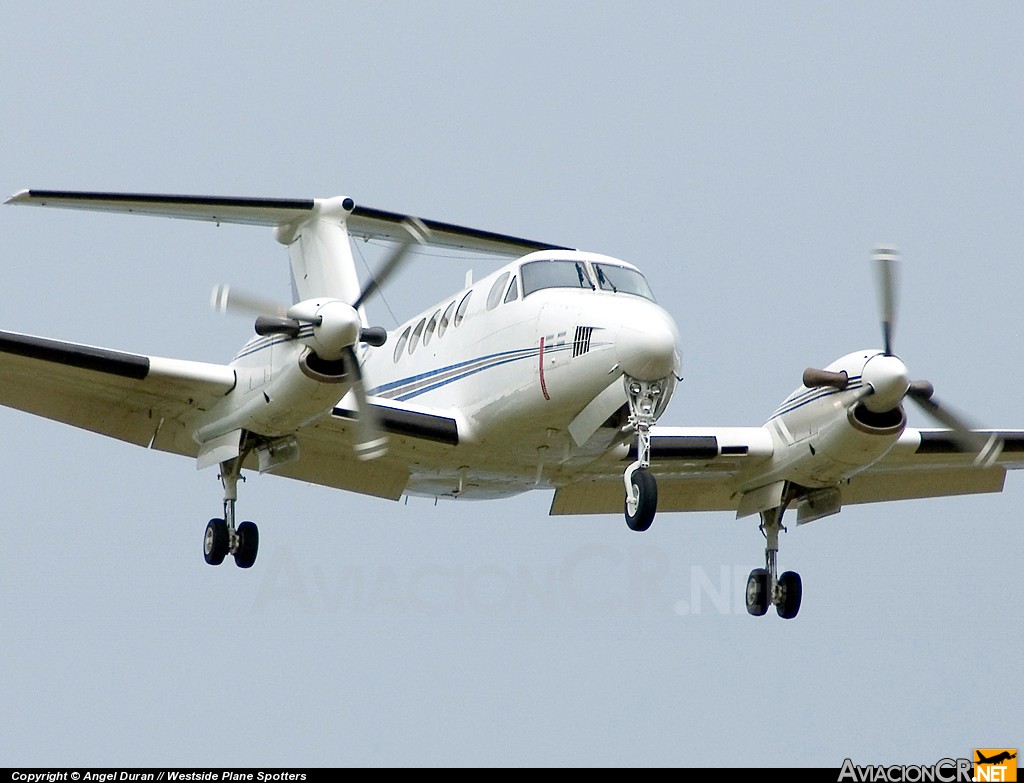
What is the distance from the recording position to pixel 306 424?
53.6ft

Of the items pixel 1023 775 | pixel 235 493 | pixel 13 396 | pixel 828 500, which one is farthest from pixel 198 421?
pixel 1023 775

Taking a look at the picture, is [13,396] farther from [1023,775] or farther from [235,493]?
[1023,775]

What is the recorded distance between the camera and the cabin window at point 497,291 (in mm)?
16688

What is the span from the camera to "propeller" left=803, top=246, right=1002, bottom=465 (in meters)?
16.6

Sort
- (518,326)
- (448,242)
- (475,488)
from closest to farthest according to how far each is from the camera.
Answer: (518,326) → (475,488) → (448,242)

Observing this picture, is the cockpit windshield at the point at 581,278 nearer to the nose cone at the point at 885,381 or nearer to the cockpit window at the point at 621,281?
the cockpit window at the point at 621,281

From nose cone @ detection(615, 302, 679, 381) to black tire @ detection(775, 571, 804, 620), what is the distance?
4515 mm

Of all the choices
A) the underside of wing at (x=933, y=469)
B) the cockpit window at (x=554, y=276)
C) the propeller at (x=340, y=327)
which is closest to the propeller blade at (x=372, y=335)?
the propeller at (x=340, y=327)

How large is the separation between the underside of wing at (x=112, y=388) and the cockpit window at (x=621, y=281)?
13.1ft

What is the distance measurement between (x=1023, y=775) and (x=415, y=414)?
701 cm

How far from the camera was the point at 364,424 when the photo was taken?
16.3 metres

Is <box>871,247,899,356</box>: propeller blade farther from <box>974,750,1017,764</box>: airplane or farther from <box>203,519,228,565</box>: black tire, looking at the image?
<box>203,519,228,565</box>: black tire

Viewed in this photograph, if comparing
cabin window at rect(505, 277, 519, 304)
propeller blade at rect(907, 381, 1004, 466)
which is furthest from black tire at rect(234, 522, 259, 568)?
propeller blade at rect(907, 381, 1004, 466)

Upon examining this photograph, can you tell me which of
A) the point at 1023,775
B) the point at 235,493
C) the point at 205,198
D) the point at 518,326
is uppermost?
the point at 205,198
